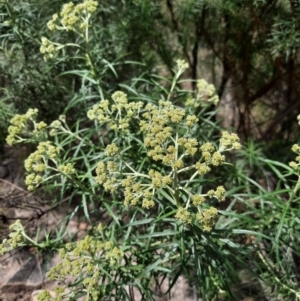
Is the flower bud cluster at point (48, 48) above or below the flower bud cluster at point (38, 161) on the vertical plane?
above

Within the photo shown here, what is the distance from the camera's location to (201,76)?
3.72 m

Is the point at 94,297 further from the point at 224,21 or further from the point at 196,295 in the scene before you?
the point at 224,21

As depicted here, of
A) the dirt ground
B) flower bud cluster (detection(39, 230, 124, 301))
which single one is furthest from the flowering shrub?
the dirt ground

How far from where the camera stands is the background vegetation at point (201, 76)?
264 cm

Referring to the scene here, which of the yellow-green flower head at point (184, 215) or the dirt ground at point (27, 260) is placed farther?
the dirt ground at point (27, 260)

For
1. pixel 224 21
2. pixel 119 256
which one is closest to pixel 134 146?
pixel 119 256

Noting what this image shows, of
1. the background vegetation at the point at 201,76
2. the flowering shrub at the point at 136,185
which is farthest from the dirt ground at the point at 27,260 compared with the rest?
the flowering shrub at the point at 136,185

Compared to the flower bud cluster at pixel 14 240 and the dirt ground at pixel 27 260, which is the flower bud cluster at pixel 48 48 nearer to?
the flower bud cluster at pixel 14 240

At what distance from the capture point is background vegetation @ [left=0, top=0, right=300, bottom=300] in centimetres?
264

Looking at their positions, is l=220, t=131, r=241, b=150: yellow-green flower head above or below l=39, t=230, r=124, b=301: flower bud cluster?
above

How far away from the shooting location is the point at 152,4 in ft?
9.44

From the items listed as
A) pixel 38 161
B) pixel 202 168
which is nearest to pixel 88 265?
pixel 38 161

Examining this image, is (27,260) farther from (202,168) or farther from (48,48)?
(202,168)

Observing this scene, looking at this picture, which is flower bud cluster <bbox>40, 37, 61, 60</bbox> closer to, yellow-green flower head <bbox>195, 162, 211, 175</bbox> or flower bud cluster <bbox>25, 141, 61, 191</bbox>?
flower bud cluster <bbox>25, 141, 61, 191</bbox>
